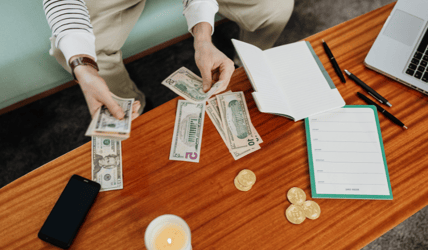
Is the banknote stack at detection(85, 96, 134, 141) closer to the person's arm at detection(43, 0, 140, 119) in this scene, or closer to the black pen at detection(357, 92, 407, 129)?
the person's arm at detection(43, 0, 140, 119)

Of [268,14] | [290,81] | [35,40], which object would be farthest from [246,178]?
[35,40]

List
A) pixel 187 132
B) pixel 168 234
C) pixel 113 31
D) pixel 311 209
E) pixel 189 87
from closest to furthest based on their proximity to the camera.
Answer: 1. pixel 168 234
2. pixel 311 209
3. pixel 187 132
4. pixel 189 87
5. pixel 113 31

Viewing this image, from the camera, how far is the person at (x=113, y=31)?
842 millimetres

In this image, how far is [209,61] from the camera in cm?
87

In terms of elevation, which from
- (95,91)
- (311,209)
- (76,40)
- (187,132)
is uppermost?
(76,40)

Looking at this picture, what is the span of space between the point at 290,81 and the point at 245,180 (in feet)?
1.24

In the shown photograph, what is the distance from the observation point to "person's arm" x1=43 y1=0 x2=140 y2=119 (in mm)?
823

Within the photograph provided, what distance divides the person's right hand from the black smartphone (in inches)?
9.1

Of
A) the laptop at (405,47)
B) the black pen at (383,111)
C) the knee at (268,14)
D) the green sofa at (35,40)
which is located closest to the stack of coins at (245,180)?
the black pen at (383,111)

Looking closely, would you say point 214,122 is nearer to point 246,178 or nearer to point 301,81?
point 246,178

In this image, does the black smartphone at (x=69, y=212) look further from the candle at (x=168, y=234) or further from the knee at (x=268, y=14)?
the knee at (x=268, y=14)

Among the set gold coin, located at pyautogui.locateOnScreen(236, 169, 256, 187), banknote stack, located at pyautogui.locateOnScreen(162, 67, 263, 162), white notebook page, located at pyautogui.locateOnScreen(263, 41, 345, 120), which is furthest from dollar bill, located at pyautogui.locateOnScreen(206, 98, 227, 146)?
white notebook page, located at pyautogui.locateOnScreen(263, 41, 345, 120)

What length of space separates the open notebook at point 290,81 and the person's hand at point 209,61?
0.28 ft

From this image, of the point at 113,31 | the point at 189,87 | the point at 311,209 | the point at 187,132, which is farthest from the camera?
the point at 113,31
